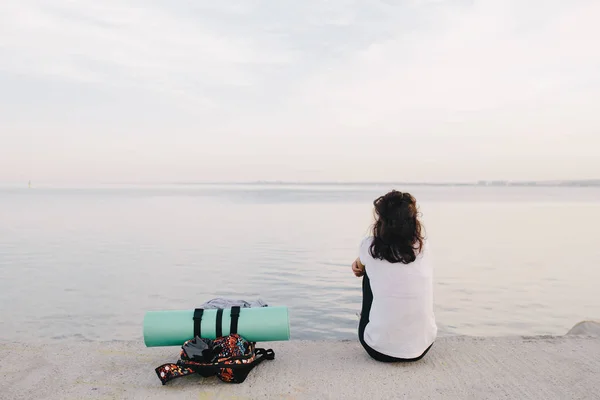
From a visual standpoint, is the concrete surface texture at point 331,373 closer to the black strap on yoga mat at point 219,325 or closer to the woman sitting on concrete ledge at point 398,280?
the woman sitting on concrete ledge at point 398,280

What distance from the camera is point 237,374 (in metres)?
4.53

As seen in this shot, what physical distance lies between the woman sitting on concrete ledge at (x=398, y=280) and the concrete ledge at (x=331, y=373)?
0.77 feet

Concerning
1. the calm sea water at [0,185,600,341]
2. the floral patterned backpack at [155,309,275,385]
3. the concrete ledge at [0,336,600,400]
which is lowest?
the calm sea water at [0,185,600,341]

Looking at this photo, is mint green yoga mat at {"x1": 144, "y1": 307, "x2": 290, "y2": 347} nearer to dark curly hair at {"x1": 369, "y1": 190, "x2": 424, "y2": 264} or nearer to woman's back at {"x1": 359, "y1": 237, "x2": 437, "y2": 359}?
woman's back at {"x1": 359, "y1": 237, "x2": 437, "y2": 359}

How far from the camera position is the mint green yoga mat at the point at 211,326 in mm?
4941

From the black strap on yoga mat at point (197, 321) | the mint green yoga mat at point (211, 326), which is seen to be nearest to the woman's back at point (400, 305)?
the mint green yoga mat at point (211, 326)

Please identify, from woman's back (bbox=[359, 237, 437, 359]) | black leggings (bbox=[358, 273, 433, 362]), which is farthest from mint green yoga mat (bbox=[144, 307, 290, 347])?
woman's back (bbox=[359, 237, 437, 359])

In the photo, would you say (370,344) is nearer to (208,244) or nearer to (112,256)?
(112,256)

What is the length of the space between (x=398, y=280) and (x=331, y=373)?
3.14ft

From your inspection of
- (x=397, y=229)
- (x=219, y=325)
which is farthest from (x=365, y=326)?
(x=219, y=325)

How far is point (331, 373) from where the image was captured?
4.77 m

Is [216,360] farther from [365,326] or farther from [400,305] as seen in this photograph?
[400,305]

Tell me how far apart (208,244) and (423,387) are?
13997 millimetres

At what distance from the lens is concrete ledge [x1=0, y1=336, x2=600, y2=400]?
14.4 feet
